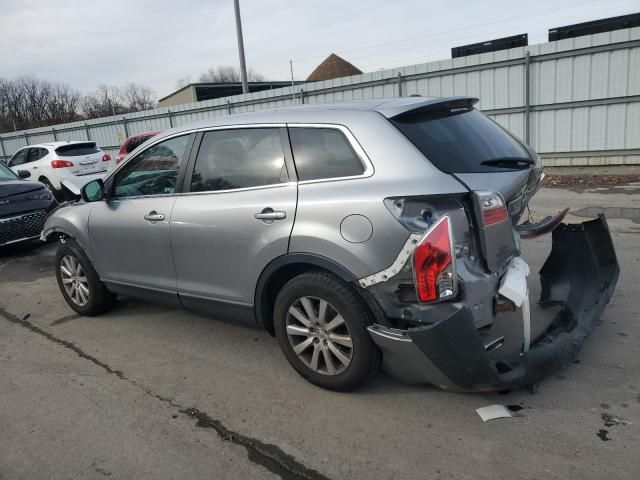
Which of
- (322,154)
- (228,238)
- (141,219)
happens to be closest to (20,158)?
(141,219)

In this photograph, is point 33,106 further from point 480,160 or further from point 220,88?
point 480,160

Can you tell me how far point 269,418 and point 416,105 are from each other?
2.08 metres

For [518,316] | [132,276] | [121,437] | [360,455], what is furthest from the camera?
[132,276]

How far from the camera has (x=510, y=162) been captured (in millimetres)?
3152

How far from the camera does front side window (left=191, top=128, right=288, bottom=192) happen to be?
3338 millimetres

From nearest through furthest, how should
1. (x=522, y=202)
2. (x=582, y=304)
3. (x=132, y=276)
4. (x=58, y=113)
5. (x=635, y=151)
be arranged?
(x=522, y=202)
(x=582, y=304)
(x=132, y=276)
(x=635, y=151)
(x=58, y=113)

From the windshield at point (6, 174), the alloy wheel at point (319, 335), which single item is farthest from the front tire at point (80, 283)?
the windshield at point (6, 174)

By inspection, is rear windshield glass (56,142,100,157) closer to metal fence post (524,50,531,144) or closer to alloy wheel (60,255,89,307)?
alloy wheel (60,255,89,307)

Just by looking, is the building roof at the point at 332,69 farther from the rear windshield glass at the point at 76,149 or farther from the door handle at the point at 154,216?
the door handle at the point at 154,216

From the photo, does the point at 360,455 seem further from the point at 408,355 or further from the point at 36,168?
the point at 36,168

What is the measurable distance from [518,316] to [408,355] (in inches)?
59.7

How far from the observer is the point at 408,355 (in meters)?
2.74

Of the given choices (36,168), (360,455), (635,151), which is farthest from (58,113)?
(360,455)

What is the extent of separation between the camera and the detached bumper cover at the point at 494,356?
258 centimetres
